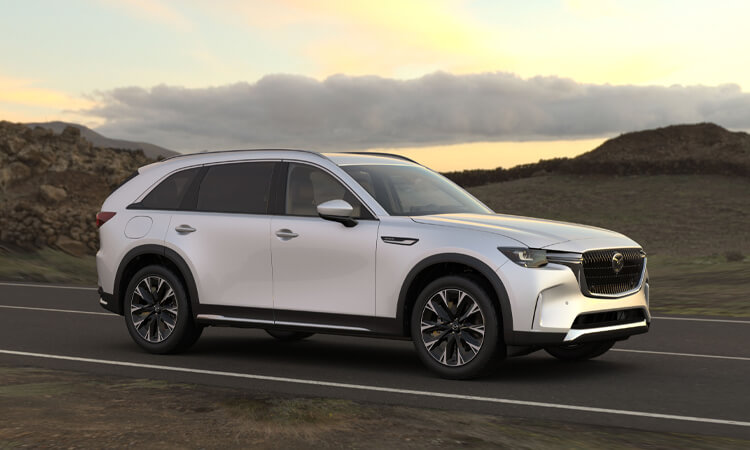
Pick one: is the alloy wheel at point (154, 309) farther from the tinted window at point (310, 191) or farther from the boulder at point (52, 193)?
the boulder at point (52, 193)

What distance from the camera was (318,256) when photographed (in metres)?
9.66

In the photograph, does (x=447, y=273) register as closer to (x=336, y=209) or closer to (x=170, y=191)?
(x=336, y=209)

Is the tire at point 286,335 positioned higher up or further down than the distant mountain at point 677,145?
further down

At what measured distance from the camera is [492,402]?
8.04 metres

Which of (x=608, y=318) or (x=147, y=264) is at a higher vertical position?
(x=147, y=264)

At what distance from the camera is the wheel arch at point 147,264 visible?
10594 millimetres

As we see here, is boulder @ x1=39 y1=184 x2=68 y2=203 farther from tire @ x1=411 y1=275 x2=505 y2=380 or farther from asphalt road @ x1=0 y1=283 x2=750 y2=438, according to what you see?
tire @ x1=411 y1=275 x2=505 y2=380

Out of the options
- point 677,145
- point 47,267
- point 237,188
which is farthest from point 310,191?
point 677,145

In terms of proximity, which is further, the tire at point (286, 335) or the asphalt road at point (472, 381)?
the tire at point (286, 335)

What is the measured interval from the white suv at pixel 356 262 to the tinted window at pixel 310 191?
0.04 ft

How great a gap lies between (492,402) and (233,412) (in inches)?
79.0

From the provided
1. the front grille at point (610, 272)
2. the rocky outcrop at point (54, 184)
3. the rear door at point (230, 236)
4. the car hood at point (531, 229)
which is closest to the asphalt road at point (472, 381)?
the rear door at point (230, 236)

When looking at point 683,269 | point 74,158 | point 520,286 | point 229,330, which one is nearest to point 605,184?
point 74,158

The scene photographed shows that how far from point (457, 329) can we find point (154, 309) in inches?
A: 143
